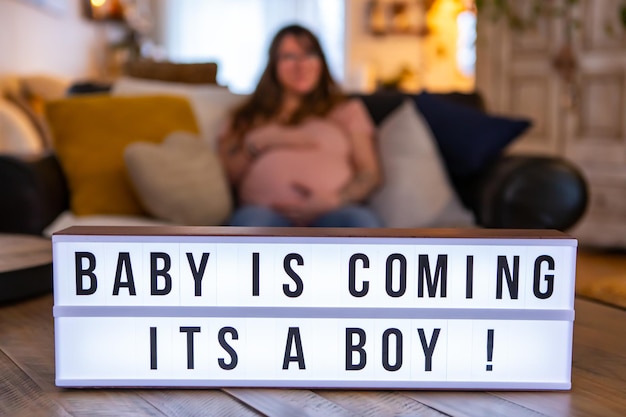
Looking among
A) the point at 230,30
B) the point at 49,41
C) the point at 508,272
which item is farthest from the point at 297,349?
the point at 230,30

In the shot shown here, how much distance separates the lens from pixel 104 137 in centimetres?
203

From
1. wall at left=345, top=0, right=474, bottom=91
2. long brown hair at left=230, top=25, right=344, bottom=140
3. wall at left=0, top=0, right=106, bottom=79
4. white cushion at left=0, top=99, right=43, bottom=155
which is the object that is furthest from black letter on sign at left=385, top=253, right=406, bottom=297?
wall at left=345, top=0, right=474, bottom=91

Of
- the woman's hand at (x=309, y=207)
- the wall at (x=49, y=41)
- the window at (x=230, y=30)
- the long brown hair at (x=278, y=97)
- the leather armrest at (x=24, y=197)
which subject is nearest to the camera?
the leather armrest at (x=24, y=197)

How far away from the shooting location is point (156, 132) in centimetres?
210

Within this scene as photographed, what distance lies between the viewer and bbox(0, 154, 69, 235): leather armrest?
172 cm

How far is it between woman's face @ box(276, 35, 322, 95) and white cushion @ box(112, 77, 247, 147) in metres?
0.18

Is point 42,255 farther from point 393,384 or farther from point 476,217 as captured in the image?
point 476,217

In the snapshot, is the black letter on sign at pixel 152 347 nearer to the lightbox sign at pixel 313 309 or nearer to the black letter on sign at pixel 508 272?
the lightbox sign at pixel 313 309

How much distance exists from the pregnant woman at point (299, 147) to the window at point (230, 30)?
5.28 metres

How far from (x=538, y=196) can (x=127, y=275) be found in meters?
1.29

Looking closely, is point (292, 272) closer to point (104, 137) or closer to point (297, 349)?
point (297, 349)

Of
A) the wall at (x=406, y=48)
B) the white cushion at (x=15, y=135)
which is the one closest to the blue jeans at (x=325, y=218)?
the white cushion at (x=15, y=135)

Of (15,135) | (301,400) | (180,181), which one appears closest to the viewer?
(301,400)

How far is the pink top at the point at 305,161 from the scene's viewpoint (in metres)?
2.10
